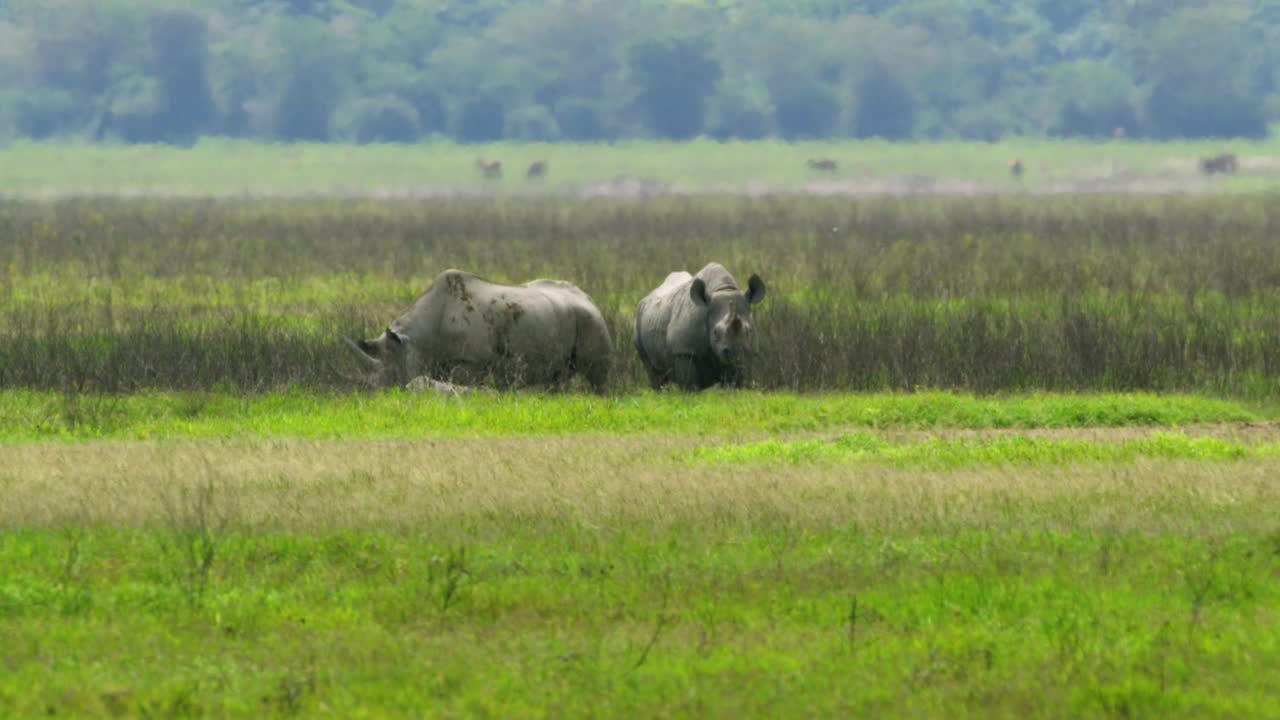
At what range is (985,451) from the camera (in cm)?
1391

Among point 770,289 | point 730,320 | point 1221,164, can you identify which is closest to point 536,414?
point 730,320

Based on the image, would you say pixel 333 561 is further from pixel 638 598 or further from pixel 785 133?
pixel 785 133

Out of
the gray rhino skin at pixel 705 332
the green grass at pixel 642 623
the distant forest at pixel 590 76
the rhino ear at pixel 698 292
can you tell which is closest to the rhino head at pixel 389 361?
the gray rhino skin at pixel 705 332

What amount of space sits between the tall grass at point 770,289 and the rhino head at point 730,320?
535 millimetres

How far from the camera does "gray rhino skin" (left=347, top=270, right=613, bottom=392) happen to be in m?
18.6

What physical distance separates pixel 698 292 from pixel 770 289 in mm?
8822

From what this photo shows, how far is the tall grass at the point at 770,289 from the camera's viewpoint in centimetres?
1911

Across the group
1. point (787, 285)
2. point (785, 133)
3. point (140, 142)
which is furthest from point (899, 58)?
point (787, 285)

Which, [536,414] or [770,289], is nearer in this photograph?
[536,414]

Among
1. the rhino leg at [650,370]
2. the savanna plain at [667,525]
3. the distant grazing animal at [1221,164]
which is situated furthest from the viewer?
the distant grazing animal at [1221,164]

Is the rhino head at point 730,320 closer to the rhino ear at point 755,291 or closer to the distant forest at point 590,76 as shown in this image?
the rhino ear at point 755,291

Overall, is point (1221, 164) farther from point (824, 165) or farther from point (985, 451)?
point (985, 451)

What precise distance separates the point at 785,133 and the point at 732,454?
378 feet

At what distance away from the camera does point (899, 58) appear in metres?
131
